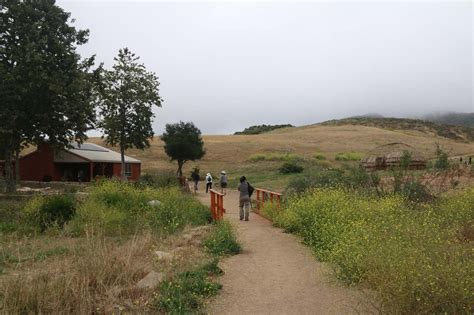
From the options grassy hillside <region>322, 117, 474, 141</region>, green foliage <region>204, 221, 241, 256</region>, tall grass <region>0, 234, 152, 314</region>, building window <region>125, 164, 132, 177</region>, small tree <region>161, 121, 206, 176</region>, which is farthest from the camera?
grassy hillside <region>322, 117, 474, 141</region>

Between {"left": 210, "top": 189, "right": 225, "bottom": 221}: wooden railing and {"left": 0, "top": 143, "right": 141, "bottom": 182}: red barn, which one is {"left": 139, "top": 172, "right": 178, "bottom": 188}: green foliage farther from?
{"left": 0, "top": 143, "right": 141, "bottom": 182}: red barn

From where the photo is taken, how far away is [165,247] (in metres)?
10.7

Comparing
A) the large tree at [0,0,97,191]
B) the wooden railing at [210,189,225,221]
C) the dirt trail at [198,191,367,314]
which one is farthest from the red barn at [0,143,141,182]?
the dirt trail at [198,191,367,314]

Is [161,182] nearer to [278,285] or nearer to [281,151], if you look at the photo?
[278,285]

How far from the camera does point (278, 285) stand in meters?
8.18

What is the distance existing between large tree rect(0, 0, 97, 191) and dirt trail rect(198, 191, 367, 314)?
18561 mm

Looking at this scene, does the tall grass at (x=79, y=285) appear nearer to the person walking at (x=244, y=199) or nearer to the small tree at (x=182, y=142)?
the person walking at (x=244, y=199)

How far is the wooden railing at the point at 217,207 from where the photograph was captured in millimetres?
15680

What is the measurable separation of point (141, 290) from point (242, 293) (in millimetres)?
1638

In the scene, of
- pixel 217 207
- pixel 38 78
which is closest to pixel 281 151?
pixel 38 78

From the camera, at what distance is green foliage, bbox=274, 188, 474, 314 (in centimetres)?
547

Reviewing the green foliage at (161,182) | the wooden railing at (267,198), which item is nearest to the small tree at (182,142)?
the green foliage at (161,182)

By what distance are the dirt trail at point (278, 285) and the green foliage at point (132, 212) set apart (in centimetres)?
362

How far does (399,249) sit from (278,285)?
7.94ft
